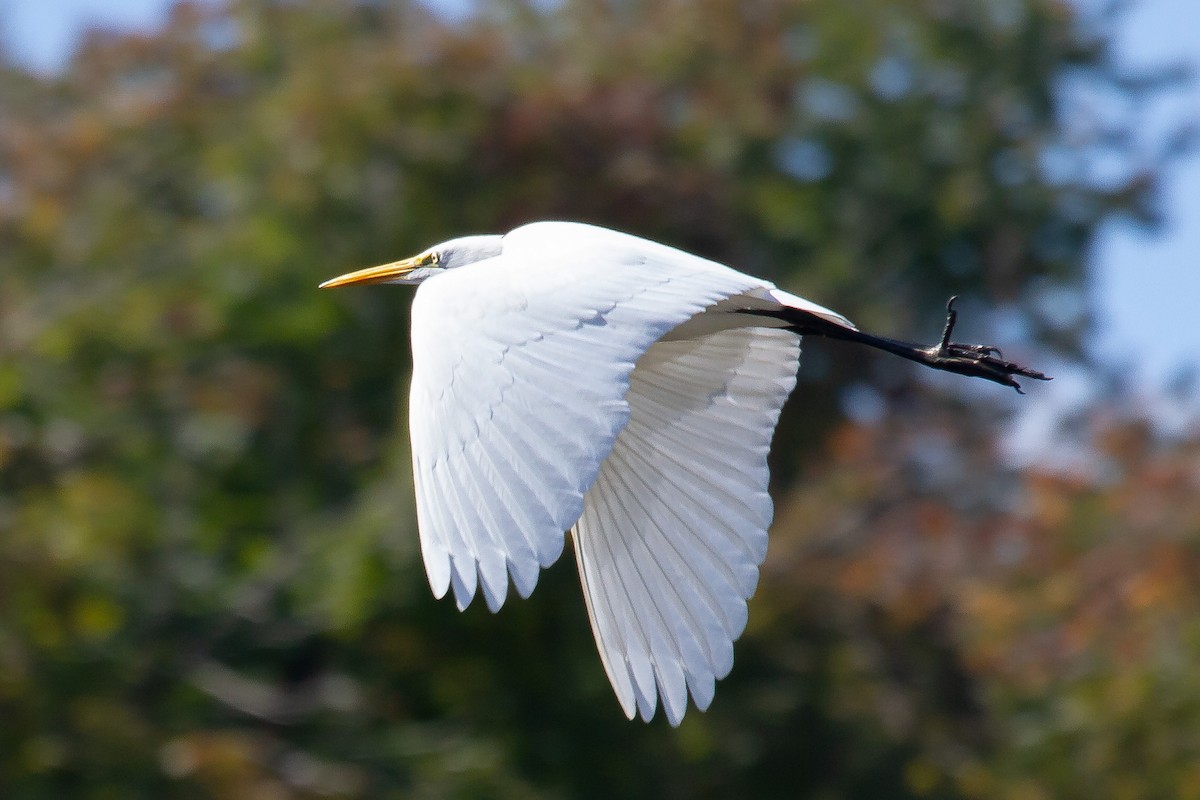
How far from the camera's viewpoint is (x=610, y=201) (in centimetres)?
1088

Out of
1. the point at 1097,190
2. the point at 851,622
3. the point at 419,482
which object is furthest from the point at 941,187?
the point at 419,482

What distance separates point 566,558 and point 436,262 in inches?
133

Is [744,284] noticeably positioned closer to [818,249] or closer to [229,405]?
[229,405]

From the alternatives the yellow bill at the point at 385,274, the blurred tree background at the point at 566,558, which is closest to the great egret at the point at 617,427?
the yellow bill at the point at 385,274

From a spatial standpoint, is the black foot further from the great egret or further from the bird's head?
the bird's head

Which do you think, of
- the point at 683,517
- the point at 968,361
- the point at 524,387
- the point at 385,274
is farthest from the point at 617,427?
the point at 385,274

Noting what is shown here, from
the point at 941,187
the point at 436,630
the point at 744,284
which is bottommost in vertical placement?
the point at 436,630

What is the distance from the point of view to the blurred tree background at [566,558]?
859 cm

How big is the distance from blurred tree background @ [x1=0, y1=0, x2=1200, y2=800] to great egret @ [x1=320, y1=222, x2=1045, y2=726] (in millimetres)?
4026

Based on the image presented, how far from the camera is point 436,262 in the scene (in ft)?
17.0

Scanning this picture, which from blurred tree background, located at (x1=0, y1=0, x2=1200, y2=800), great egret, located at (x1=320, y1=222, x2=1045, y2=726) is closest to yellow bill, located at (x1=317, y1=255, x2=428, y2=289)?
great egret, located at (x1=320, y1=222, x2=1045, y2=726)

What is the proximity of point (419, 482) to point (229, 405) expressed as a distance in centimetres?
669

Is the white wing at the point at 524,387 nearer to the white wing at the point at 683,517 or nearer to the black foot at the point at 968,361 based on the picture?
the white wing at the point at 683,517

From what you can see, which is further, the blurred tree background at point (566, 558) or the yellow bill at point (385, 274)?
the blurred tree background at point (566, 558)
